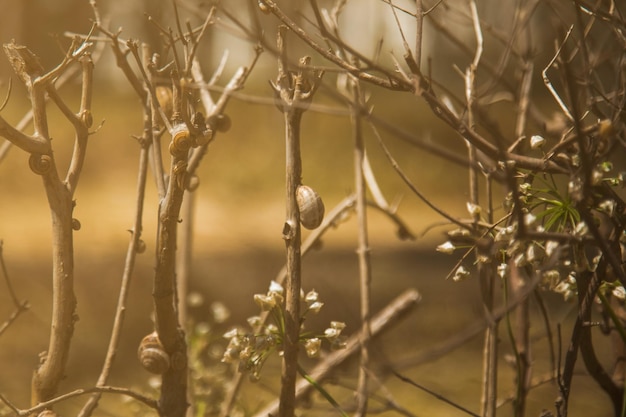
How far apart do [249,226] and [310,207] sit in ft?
12.0

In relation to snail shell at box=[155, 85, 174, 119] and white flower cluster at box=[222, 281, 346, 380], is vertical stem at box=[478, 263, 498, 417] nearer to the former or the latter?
white flower cluster at box=[222, 281, 346, 380]

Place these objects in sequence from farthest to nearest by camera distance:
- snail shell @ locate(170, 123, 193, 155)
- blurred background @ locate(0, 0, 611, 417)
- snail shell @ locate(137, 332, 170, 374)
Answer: blurred background @ locate(0, 0, 611, 417)
snail shell @ locate(137, 332, 170, 374)
snail shell @ locate(170, 123, 193, 155)

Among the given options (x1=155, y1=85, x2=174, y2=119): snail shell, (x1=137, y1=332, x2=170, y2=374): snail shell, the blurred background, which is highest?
the blurred background

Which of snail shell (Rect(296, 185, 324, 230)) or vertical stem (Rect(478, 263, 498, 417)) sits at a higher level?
snail shell (Rect(296, 185, 324, 230))

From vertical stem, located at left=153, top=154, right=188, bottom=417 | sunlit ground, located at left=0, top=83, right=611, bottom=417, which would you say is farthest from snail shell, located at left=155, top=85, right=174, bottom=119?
sunlit ground, located at left=0, top=83, right=611, bottom=417

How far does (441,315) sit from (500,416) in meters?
1.60

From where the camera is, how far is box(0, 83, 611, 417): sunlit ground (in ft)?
7.98

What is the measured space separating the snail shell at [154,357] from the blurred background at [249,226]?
38 centimetres

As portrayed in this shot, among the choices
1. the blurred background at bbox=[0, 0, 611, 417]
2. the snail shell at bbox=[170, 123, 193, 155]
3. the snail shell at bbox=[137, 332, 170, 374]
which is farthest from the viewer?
the blurred background at bbox=[0, 0, 611, 417]

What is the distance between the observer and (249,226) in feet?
15.1

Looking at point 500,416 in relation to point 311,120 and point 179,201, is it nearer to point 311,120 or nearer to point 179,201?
point 179,201

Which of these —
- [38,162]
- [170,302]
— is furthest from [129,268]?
[38,162]

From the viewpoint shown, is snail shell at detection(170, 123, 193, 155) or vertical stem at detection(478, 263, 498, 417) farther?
vertical stem at detection(478, 263, 498, 417)

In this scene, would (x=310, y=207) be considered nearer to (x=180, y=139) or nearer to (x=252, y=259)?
(x=180, y=139)
